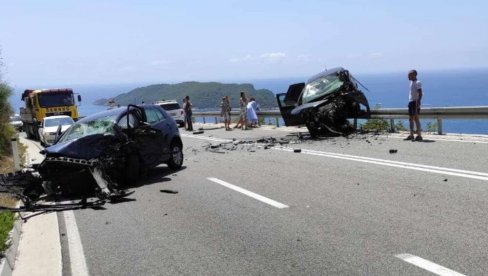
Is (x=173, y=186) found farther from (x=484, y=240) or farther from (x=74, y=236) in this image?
(x=484, y=240)

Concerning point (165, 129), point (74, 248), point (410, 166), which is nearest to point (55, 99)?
point (165, 129)

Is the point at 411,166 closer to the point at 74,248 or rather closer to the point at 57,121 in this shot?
the point at 74,248

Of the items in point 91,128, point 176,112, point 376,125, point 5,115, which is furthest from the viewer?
point 176,112

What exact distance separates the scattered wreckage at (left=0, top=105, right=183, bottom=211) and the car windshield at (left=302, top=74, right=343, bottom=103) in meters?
7.01

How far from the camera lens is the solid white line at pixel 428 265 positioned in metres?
4.50

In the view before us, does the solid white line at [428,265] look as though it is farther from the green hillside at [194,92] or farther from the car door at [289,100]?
the green hillside at [194,92]

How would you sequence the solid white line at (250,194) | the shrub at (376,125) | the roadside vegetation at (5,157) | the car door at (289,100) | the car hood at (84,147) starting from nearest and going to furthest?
1. the roadside vegetation at (5,157)
2. the solid white line at (250,194)
3. the car hood at (84,147)
4. the car door at (289,100)
5. the shrub at (376,125)

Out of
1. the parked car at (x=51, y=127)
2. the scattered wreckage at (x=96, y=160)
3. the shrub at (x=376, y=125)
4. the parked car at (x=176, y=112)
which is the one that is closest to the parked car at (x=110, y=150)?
the scattered wreckage at (x=96, y=160)

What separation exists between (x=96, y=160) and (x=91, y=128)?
1.51m

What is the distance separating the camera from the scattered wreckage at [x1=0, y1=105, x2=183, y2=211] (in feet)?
31.7

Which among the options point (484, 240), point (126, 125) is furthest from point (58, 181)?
point (484, 240)

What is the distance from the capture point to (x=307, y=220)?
6.70m

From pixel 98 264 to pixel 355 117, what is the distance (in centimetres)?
1277

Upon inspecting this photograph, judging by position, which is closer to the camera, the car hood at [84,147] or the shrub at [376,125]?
the car hood at [84,147]
